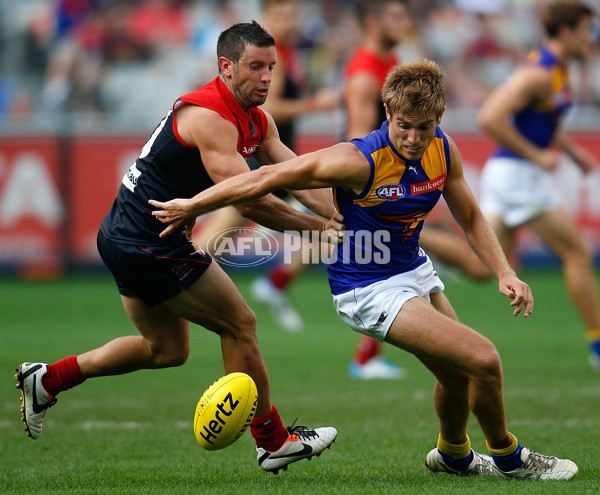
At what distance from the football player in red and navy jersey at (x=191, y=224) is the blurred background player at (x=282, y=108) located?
11.5 feet

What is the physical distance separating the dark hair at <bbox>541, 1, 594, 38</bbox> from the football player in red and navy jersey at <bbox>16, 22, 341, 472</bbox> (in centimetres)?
422

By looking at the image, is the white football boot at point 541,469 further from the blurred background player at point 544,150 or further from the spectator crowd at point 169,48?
the spectator crowd at point 169,48

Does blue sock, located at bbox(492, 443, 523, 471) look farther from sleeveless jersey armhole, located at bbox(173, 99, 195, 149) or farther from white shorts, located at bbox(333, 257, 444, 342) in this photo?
sleeveless jersey armhole, located at bbox(173, 99, 195, 149)

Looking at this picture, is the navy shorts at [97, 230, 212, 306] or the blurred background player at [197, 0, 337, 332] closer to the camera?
the navy shorts at [97, 230, 212, 306]

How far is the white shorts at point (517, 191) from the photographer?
341 inches

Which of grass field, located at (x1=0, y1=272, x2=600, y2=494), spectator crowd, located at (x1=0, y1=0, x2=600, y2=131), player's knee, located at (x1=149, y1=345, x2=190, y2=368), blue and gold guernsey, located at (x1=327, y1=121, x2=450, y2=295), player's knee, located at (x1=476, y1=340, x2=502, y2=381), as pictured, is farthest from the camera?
spectator crowd, located at (x1=0, y1=0, x2=600, y2=131)

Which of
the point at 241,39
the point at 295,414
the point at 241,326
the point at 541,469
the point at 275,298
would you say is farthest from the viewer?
the point at 275,298

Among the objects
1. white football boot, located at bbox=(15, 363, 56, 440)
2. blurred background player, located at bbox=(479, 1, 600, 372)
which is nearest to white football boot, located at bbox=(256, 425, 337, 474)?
white football boot, located at bbox=(15, 363, 56, 440)

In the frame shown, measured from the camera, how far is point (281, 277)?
10875 mm

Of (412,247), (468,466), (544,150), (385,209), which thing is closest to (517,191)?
(544,150)

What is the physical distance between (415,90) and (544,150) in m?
4.68

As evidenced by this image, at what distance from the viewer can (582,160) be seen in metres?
8.98

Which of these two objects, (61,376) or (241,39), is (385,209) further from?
(61,376)

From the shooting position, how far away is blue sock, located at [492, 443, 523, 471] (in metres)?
4.91
